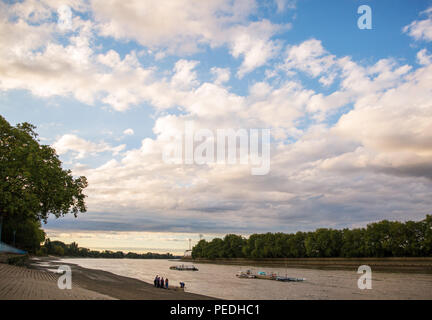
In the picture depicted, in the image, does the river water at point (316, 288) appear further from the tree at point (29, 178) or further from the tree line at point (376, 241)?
the tree line at point (376, 241)

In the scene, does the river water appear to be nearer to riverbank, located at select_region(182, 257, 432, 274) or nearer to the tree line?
riverbank, located at select_region(182, 257, 432, 274)

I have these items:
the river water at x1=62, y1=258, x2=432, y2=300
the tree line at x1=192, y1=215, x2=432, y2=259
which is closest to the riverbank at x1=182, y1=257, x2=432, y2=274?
the tree line at x1=192, y1=215, x2=432, y2=259

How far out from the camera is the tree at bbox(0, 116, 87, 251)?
4466 centimetres

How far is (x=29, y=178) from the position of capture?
45719 mm

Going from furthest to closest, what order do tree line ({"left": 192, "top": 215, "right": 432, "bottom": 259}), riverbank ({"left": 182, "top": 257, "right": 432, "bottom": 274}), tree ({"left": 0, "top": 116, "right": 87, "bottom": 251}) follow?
tree line ({"left": 192, "top": 215, "right": 432, "bottom": 259})
riverbank ({"left": 182, "top": 257, "right": 432, "bottom": 274})
tree ({"left": 0, "top": 116, "right": 87, "bottom": 251})

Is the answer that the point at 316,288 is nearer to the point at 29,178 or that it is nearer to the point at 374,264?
the point at 29,178

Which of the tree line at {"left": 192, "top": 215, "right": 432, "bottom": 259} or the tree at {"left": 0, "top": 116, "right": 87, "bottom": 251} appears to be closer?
the tree at {"left": 0, "top": 116, "right": 87, "bottom": 251}

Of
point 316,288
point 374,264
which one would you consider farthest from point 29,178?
point 374,264

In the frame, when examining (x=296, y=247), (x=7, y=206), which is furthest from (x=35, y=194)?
(x=296, y=247)
